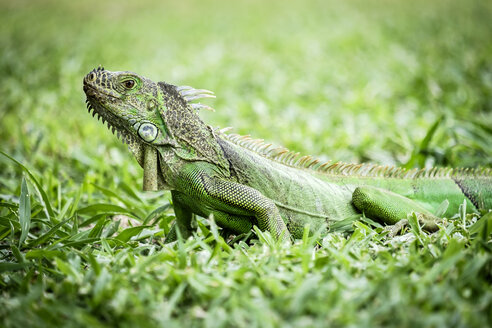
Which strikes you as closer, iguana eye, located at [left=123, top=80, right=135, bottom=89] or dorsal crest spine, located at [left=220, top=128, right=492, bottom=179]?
iguana eye, located at [left=123, top=80, right=135, bottom=89]

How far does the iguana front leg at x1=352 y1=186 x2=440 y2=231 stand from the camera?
3.46 m

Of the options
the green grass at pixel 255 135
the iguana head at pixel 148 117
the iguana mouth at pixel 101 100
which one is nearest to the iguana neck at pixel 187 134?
the iguana head at pixel 148 117

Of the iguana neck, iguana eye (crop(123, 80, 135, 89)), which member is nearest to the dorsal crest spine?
the iguana neck

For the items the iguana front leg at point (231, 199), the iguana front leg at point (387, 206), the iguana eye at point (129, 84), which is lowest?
the iguana front leg at point (387, 206)

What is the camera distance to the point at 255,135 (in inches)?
240

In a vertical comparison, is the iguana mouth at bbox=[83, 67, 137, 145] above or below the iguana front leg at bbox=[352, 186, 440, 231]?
above

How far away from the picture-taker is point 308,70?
9.38m

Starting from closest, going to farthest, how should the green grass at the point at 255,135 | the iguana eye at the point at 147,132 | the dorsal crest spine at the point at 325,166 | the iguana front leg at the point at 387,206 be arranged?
the green grass at the point at 255,135 → the iguana eye at the point at 147,132 → the iguana front leg at the point at 387,206 → the dorsal crest spine at the point at 325,166

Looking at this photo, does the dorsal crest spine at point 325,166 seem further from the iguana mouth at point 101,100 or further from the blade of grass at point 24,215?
the blade of grass at point 24,215

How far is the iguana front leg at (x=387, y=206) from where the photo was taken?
346 centimetres

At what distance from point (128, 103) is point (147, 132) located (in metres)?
0.23

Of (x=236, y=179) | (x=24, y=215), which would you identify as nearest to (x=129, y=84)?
(x=236, y=179)

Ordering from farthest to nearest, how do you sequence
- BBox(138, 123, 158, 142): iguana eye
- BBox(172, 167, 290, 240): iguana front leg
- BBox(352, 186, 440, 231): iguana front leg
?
BBox(352, 186, 440, 231): iguana front leg → BBox(138, 123, 158, 142): iguana eye → BBox(172, 167, 290, 240): iguana front leg

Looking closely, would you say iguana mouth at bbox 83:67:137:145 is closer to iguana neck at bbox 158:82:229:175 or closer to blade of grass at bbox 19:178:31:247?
iguana neck at bbox 158:82:229:175
